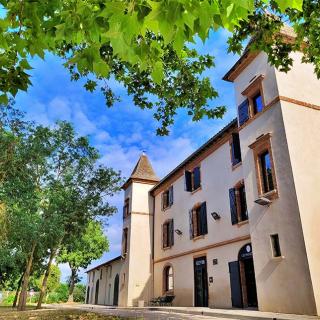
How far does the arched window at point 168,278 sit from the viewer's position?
2366 centimetres

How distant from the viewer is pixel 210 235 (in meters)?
18.8

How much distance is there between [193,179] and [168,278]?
8207 millimetres

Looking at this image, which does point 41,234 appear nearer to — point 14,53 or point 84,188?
point 84,188

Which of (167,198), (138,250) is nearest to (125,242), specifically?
(138,250)

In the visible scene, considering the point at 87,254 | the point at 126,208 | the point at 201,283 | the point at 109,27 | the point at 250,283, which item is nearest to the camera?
the point at 109,27

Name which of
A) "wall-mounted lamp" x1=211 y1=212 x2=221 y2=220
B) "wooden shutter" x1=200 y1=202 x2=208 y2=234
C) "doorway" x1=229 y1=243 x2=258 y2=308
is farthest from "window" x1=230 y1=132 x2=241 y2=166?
"doorway" x1=229 y1=243 x2=258 y2=308

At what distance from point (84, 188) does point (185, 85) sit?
17495 millimetres

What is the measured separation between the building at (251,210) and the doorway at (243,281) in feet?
0.15

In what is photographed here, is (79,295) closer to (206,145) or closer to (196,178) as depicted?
(196,178)

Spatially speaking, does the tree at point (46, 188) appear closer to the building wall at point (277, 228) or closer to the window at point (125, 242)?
the window at point (125, 242)

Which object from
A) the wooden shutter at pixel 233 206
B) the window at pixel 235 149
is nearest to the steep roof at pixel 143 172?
the window at pixel 235 149

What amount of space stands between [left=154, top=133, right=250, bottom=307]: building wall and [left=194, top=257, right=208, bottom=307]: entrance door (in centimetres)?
43

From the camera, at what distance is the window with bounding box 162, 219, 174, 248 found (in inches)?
952

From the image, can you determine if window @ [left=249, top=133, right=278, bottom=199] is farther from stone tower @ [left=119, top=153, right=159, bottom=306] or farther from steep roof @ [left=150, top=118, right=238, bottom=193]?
stone tower @ [left=119, top=153, right=159, bottom=306]
